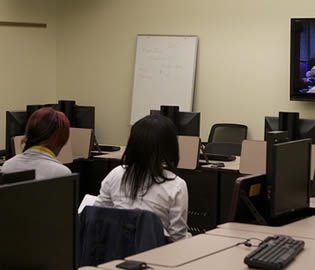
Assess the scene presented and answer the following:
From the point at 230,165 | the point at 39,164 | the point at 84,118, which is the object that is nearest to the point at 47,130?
the point at 39,164

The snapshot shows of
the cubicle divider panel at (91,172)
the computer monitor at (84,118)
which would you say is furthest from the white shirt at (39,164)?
the computer monitor at (84,118)

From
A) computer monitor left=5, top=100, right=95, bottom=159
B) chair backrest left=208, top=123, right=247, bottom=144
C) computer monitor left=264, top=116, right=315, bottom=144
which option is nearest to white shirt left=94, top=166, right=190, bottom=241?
computer monitor left=264, top=116, right=315, bottom=144

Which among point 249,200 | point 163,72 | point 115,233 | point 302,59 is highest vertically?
point 302,59

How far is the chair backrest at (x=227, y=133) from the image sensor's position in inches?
281

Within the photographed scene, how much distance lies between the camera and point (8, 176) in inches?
70.7

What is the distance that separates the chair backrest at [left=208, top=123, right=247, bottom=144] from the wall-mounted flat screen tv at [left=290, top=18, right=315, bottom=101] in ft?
2.25

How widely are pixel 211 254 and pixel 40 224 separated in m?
1.07

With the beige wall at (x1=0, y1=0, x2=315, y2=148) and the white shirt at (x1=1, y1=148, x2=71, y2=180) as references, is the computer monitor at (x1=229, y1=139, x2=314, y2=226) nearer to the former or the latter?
the white shirt at (x1=1, y1=148, x2=71, y2=180)

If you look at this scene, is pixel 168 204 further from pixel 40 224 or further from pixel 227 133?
pixel 227 133

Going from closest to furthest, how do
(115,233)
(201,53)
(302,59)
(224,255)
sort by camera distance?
1. (224,255)
2. (115,233)
3. (302,59)
4. (201,53)

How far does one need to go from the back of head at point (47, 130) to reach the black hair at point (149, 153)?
45 cm

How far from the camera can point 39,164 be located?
3180 mm

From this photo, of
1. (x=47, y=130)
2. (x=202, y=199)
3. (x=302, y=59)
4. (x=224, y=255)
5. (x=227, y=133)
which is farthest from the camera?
(x=227, y=133)

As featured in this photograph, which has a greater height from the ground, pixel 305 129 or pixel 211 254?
pixel 305 129
